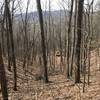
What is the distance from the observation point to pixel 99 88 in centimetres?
1182

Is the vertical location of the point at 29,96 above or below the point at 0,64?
below

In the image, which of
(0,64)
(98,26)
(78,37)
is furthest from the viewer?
(98,26)

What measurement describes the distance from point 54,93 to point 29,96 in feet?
3.91

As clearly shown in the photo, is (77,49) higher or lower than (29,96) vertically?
higher

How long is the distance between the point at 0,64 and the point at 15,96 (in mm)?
4502

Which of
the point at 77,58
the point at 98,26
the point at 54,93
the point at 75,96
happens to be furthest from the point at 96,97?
the point at 98,26

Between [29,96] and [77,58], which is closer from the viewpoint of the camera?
[29,96]

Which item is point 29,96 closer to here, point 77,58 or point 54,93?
point 54,93

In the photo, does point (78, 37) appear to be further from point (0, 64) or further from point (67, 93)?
point (0, 64)

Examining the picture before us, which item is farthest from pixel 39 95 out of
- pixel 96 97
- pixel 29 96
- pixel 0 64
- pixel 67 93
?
pixel 0 64

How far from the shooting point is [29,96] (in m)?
12.1

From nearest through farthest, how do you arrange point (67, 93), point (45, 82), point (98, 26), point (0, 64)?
1. point (0, 64)
2. point (67, 93)
3. point (45, 82)
4. point (98, 26)

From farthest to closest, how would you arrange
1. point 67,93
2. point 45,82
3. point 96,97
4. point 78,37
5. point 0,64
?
point 45,82 → point 78,37 → point 67,93 → point 96,97 → point 0,64


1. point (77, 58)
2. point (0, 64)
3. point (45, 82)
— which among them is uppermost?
point (0, 64)
